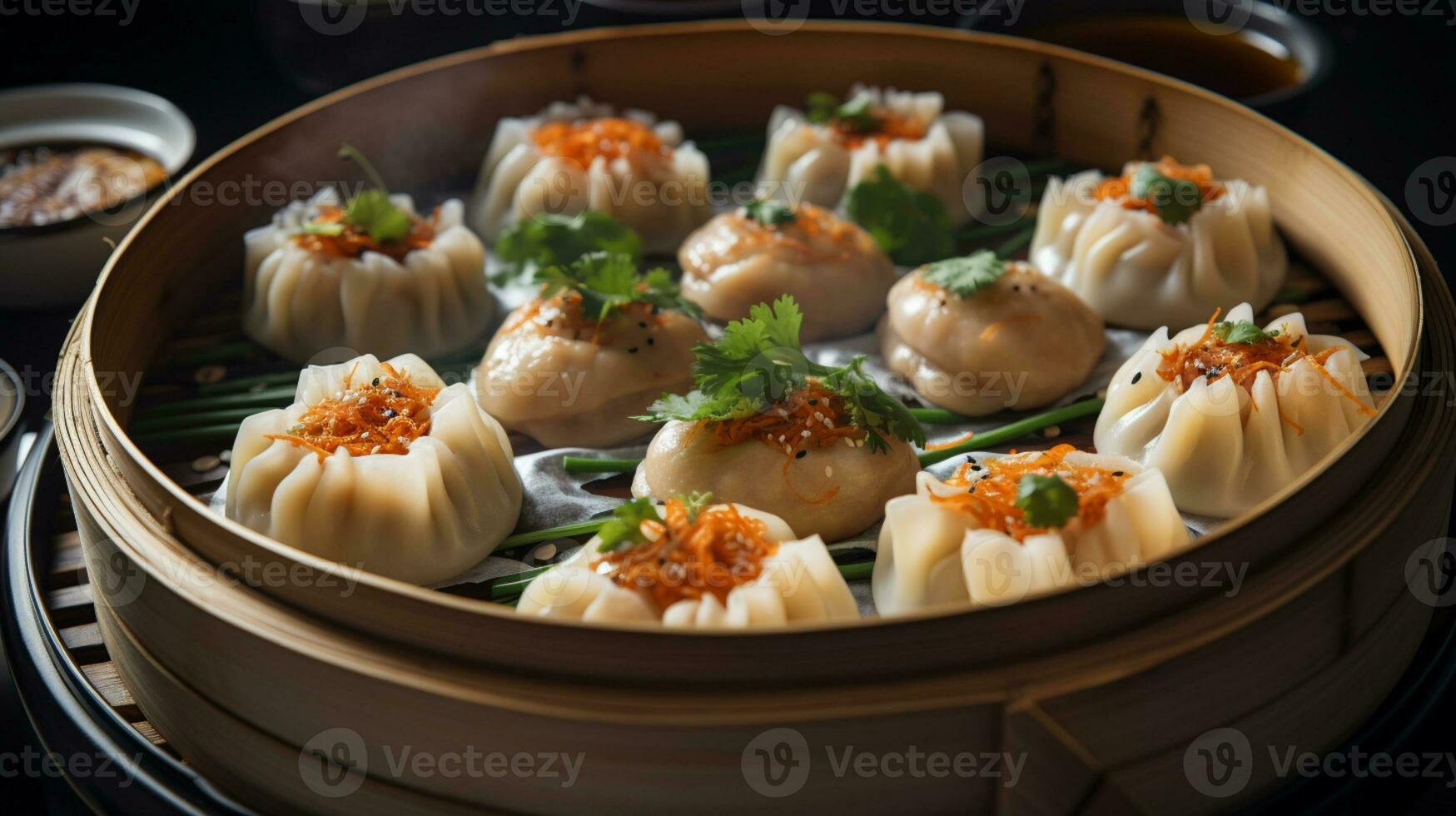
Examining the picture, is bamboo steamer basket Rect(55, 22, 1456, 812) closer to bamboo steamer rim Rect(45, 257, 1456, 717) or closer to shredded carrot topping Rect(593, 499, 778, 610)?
bamboo steamer rim Rect(45, 257, 1456, 717)

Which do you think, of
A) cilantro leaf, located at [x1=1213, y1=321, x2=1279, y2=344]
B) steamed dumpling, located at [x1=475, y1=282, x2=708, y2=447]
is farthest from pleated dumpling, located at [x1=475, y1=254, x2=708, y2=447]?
cilantro leaf, located at [x1=1213, y1=321, x2=1279, y2=344]

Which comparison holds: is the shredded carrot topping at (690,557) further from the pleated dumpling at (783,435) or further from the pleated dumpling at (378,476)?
the pleated dumpling at (378,476)

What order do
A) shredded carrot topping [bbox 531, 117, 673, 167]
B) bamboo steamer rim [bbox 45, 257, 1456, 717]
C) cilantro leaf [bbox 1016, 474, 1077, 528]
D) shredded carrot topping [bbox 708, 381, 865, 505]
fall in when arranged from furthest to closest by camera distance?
shredded carrot topping [bbox 531, 117, 673, 167] → shredded carrot topping [bbox 708, 381, 865, 505] → cilantro leaf [bbox 1016, 474, 1077, 528] → bamboo steamer rim [bbox 45, 257, 1456, 717]

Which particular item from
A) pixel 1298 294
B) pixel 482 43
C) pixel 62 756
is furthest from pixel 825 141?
pixel 62 756

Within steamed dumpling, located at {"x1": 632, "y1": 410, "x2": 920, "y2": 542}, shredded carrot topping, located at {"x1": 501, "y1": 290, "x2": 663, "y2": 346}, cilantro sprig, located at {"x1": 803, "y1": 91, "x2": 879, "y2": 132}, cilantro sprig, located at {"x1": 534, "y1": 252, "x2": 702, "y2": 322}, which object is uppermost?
cilantro sprig, located at {"x1": 803, "y1": 91, "x2": 879, "y2": 132}

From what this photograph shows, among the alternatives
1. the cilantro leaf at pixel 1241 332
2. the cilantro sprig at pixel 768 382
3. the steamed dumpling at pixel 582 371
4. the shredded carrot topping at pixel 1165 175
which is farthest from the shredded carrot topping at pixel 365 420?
the shredded carrot topping at pixel 1165 175
